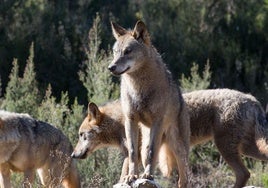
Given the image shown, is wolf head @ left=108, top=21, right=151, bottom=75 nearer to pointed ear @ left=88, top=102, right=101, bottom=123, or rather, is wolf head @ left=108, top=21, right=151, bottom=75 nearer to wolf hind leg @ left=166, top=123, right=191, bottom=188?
wolf hind leg @ left=166, top=123, right=191, bottom=188

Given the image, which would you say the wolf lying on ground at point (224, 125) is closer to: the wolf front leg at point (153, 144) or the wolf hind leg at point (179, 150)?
the wolf hind leg at point (179, 150)

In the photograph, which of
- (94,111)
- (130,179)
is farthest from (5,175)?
(130,179)

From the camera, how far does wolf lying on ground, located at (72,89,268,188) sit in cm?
1164

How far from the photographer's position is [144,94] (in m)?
9.98

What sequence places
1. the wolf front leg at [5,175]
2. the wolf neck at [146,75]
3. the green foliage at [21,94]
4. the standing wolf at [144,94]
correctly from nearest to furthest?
the standing wolf at [144,94], the wolf neck at [146,75], the wolf front leg at [5,175], the green foliage at [21,94]

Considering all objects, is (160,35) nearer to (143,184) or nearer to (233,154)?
(233,154)

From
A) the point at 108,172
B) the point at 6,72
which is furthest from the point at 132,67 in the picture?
the point at 6,72

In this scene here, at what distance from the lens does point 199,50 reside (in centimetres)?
2044

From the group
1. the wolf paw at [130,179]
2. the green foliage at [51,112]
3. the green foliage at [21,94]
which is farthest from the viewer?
the green foliage at [21,94]

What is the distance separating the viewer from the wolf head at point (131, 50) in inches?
385

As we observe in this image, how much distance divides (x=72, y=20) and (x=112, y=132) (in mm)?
9833

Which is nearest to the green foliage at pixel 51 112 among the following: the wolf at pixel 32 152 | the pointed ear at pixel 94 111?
the pointed ear at pixel 94 111

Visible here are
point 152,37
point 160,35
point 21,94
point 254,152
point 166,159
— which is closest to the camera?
point 166,159

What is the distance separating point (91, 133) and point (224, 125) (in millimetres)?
1618
